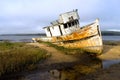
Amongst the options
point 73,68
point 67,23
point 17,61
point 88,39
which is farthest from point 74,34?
point 17,61

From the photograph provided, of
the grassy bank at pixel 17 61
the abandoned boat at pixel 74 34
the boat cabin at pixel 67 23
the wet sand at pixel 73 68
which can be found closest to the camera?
the wet sand at pixel 73 68

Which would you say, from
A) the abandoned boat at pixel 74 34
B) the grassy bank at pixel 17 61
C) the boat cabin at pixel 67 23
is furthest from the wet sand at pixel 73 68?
the boat cabin at pixel 67 23

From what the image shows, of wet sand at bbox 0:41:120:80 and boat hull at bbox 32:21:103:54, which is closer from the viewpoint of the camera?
wet sand at bbox 0:41:120:80

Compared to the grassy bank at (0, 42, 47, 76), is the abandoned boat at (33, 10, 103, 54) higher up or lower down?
higher up

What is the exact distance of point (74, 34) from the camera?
2652 cm

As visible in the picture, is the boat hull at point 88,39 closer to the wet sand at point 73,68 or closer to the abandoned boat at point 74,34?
the abandoned boat at point 74,34

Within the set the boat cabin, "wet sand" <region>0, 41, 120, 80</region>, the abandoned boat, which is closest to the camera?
"wet sand" <region>0, 41, 120, 80</region>

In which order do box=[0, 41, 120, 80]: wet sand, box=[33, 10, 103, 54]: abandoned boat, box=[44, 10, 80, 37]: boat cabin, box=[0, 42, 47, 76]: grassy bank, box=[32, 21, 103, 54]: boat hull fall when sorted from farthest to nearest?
box=[44, 10, 80, 37]: boat cabin < box=[33, 10, 103, 54]: abandoned boat < box=[32, 21, 103, 54]: boat hull < box=[0, 42, 47, 76]: grassy bank < box=[0, 41, 120, 80]: wet sand

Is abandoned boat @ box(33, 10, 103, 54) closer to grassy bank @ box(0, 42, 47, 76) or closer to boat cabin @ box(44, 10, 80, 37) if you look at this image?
boat cabin @ box(44, 10, 80, 37)

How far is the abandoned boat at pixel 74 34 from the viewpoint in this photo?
25438mm

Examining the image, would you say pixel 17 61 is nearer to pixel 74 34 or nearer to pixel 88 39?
pixel 74 34

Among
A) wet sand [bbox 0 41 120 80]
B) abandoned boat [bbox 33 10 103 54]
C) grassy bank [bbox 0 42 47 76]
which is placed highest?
abandoned boat [bbox 33 10 103 54]

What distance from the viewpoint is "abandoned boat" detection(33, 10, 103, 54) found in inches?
1001

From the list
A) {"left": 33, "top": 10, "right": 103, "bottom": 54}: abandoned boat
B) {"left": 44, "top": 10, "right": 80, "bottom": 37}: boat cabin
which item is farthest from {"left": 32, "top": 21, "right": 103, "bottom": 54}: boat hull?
{"left": 44, "top": 10, "right": 80, "bottom": 37}: boat cabin
